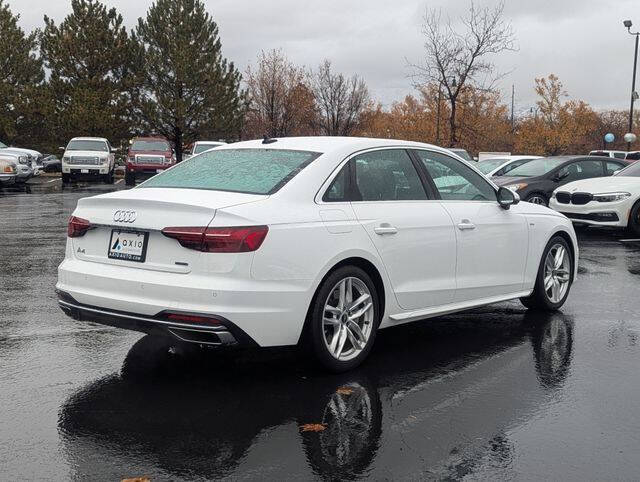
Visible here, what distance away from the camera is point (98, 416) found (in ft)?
14.2

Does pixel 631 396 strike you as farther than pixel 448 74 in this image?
No

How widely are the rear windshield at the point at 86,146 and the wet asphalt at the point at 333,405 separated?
26089 millimetres

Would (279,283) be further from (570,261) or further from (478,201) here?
(570,261)

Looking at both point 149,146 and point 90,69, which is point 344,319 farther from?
point 90,69

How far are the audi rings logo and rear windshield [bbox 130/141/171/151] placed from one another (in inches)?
1049

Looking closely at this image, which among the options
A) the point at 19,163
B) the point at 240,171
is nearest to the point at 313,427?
the point at 240,171

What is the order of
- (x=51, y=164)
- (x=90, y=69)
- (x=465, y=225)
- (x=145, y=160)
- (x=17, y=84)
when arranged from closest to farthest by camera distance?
(x=465, y=225)
(x=145, y=160)
(x=51, y=164)
(x=90, y=69)
(x=17, y=84)

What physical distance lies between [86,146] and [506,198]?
1101 inches

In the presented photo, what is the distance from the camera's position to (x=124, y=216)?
4977mm

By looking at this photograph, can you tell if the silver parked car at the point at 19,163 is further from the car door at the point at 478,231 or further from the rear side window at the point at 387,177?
the rear side window at the point at 387,177

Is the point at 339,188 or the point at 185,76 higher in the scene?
the point at 185,76

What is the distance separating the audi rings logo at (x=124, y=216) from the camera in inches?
194

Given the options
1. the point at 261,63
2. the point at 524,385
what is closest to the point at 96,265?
the point at 524,385

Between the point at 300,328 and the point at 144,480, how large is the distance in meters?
1.62
